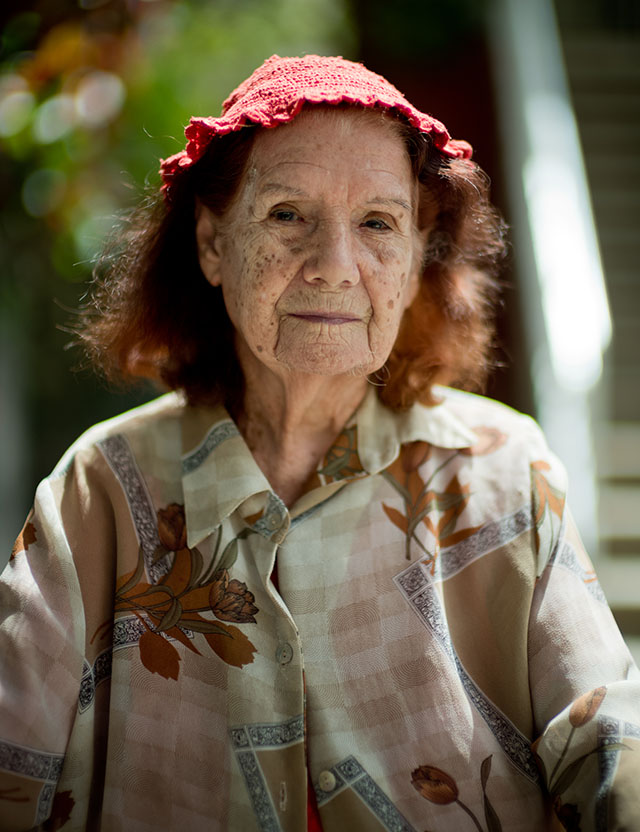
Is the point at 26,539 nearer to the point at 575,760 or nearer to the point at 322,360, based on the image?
the point at 322,360

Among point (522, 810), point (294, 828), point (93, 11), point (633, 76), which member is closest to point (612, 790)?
point (522, 810)

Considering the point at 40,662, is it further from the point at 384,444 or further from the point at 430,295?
the point at 430,295

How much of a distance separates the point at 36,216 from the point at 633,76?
4.98 meters

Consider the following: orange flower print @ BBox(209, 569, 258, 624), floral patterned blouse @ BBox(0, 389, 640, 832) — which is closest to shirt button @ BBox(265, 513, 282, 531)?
floral patterned blouse @ BBox(0, 389, 640, 832)

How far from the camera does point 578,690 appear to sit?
4.52 ft

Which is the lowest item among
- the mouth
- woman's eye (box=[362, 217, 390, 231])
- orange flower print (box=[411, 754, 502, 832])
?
orange flower print (box=[411, 754, 502, 832])

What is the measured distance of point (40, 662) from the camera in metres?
1.40

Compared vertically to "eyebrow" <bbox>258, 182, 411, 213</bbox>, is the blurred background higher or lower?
higher

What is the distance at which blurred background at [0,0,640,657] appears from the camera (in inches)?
104

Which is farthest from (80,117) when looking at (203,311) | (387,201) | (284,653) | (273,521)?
(284,653)

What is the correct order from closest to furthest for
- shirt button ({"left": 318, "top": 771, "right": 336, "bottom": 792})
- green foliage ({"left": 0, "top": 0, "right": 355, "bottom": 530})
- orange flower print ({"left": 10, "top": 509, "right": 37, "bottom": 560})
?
shirt button ({"left": 318, "top": 771, "right": 336, "bottom": 792})
orange flower print ({"left": 10, "top": 509, "right": 37, "bottom": 560})
green foliage ({"left": 0, "top": 0, "right": 355, "bottom": 530})

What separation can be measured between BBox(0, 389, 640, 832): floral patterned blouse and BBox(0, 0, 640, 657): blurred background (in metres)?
0.59

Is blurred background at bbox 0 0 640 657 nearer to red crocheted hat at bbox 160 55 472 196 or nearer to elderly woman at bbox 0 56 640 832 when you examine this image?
red crocheted hat at bbox 160 55 472 196

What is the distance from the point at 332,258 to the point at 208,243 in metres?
0.35
